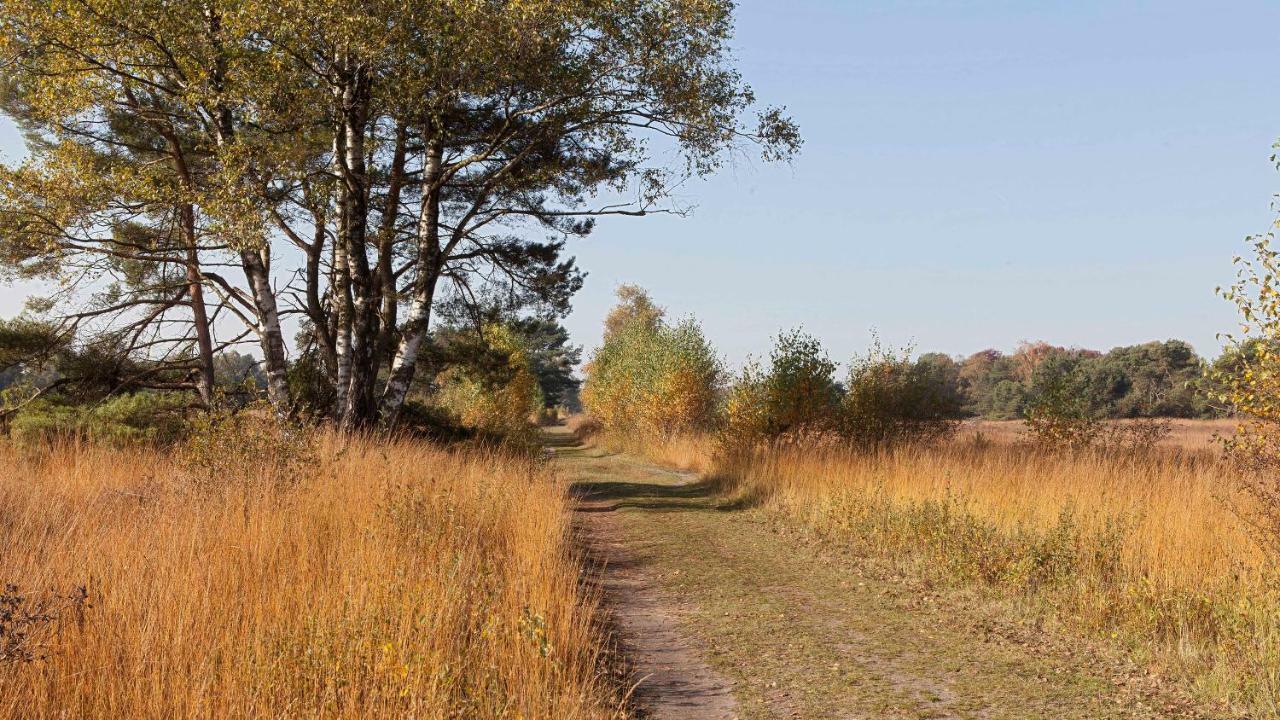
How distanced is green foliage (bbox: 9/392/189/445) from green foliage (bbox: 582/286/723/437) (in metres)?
17.7

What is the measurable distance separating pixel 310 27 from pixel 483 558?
977cm

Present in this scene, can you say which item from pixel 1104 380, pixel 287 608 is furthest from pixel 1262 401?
pixel 1104 380

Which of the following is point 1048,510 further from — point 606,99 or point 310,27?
point 310,27

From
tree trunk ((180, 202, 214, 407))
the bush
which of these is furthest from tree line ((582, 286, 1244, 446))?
tree trunk ((180, 202, 214, 407))

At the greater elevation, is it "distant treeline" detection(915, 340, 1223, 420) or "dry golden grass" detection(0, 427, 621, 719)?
"distant treeline" detection(915, 340, 1223, 420)

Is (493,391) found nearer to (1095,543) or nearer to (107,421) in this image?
(107,421)

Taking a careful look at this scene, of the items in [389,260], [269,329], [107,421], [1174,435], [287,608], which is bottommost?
[287,608]

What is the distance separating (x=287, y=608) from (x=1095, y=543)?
712 cm

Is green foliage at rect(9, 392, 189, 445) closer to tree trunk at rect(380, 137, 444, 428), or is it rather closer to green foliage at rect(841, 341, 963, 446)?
tree trunk at rect(380, 137, 444, 428)

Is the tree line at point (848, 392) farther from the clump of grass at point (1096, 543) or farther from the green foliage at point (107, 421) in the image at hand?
the green foliage at point (107, 421)

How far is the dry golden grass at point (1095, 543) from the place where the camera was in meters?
6.25

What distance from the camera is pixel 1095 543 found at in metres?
8.38

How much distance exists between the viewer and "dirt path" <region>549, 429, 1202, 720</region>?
5566 mm

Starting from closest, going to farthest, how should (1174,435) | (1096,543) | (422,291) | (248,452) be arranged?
(1096,543) → (248,452) → (422,291) → (1174,435)
